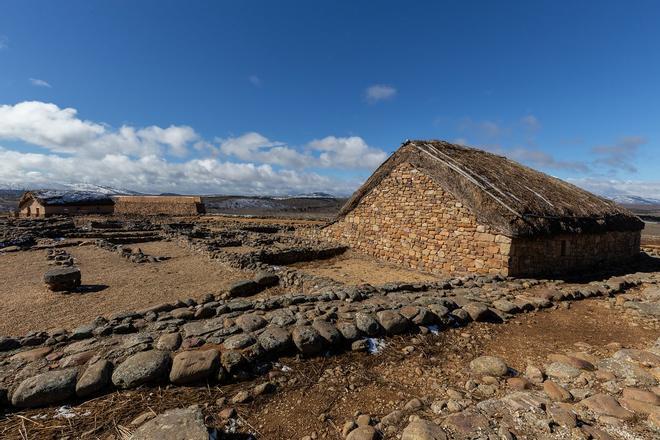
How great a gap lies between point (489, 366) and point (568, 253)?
9.37 metres

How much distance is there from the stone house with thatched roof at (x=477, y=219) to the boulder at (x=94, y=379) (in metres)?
10.1

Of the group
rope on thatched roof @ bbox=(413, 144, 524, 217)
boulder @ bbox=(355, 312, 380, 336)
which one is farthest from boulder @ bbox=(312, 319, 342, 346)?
rope on thatched roof @ bbox=(413, 144, 524, 217)

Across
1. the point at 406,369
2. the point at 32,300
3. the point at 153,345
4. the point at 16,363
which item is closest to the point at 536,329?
the point at 406,369

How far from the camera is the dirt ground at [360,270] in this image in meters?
11.2

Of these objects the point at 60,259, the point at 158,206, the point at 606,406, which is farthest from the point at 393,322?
the point at 158,206

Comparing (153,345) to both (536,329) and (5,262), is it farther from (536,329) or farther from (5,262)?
(5,262)

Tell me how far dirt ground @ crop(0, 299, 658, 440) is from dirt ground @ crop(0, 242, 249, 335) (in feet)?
15.5

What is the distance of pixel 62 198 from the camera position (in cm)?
3938

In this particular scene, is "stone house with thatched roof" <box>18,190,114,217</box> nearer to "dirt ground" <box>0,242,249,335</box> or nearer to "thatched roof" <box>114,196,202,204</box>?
"thatched roof" <box>114,196,202,204</box>

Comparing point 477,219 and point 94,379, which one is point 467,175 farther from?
point 94,379

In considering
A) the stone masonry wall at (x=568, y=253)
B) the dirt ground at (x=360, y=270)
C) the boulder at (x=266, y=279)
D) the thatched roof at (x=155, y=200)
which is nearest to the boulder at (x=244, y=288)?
the boulder at (x=266, y=279)

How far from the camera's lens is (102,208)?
42875 millimetres

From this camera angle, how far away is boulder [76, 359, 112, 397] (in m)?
3.46

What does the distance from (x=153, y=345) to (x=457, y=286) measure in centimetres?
725
